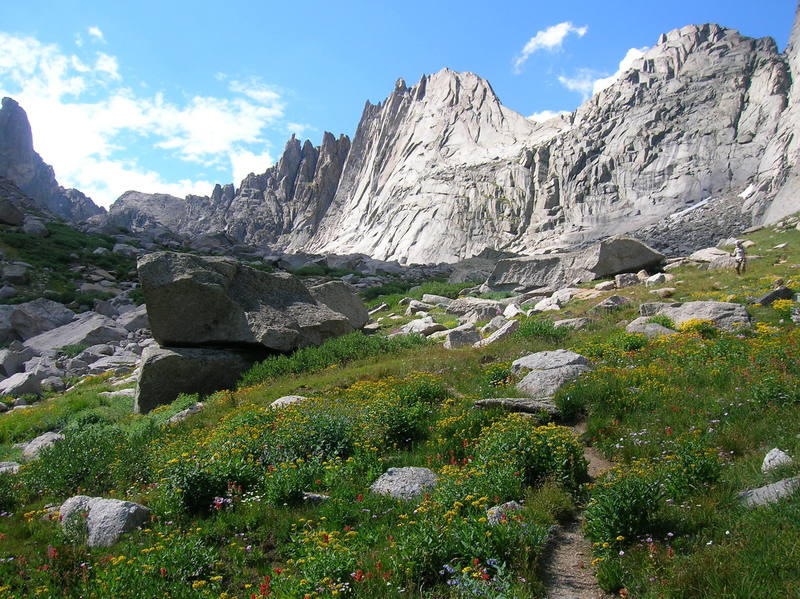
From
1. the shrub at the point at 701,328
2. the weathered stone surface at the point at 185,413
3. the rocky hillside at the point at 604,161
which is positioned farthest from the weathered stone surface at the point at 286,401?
the rocky hillside at the point at 604,161

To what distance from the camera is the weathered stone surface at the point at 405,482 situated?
20.5ft

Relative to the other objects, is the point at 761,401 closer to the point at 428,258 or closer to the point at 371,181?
the point at 428,258

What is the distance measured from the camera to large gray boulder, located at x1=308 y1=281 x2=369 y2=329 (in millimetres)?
19031

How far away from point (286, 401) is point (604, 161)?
286 feet

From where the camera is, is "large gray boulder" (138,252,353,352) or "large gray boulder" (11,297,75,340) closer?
"large gray boulder" (138,252,353,352)

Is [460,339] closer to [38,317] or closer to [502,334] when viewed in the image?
[502,334]

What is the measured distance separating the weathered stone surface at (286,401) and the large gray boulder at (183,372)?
379 cm

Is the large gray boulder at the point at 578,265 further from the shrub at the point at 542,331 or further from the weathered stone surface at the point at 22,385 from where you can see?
the weathered stone surface at the point at 22,385

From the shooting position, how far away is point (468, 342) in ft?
48.9

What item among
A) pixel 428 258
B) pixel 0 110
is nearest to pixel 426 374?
pixel 428 258

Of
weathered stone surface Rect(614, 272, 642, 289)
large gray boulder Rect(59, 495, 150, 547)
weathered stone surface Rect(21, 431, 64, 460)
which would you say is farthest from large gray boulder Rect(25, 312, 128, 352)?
weathered stone surface Rect(614, 272, 642, 289)

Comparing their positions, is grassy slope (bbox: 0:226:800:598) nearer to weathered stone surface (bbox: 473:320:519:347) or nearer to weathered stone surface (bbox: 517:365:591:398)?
weathered stone surface (bbox: 517:365:591:398)

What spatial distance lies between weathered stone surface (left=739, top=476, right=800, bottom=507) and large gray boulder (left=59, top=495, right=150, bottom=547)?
6313 mm

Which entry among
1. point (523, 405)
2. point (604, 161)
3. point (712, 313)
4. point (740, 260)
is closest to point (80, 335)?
point (523, 405)
